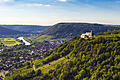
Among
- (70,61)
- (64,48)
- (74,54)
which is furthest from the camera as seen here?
(64,48)

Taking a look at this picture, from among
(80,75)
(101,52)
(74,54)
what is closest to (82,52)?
(74,54)

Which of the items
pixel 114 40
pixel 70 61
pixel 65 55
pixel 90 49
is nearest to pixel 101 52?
pixel 90 49

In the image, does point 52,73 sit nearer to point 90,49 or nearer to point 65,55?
point 65,55

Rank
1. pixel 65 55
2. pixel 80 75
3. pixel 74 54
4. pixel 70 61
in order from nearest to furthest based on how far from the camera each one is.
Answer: pixel 80 75, pixel 70 61, pixel 74 54, pixel 65 55

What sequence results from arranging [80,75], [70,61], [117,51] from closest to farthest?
[80,75]
[117,51]
[70,61]

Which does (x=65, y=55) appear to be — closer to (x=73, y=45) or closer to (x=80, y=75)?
(x=73, y=45)

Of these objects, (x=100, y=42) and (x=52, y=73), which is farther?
(x=100, y=42)

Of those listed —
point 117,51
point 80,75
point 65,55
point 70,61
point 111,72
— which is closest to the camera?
point 111,72

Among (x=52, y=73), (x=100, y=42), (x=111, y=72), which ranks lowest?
(x=52, y=73)

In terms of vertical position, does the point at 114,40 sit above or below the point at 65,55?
above
